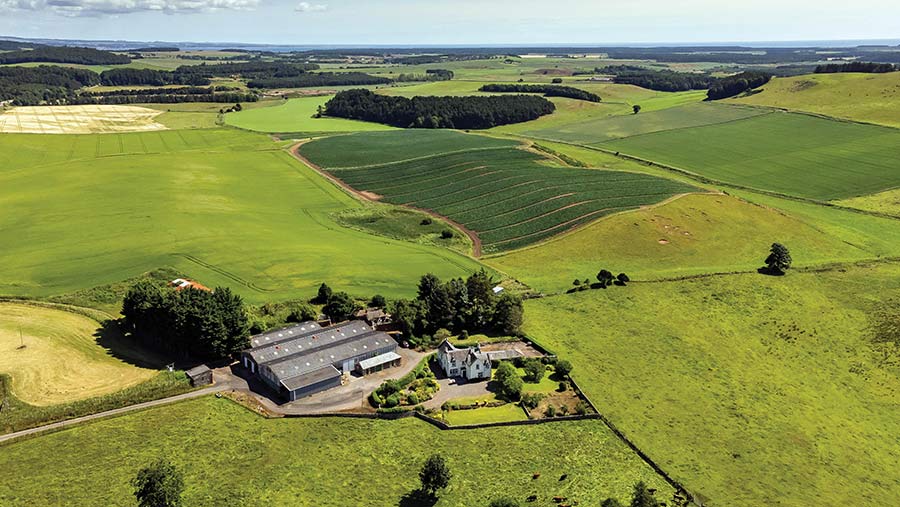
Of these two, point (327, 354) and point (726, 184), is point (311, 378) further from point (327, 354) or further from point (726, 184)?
point (726, 184)

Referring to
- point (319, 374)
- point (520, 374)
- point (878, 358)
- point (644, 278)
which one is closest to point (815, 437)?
point (878, 358)

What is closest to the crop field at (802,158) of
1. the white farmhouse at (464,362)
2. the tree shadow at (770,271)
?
the tree shadow at (770,271)

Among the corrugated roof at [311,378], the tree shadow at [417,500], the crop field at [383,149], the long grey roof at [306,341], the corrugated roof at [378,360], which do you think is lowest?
the tree shadow at [417,500]

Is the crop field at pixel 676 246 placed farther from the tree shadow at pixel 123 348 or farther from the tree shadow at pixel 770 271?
the tree shadow at pixel 123 348

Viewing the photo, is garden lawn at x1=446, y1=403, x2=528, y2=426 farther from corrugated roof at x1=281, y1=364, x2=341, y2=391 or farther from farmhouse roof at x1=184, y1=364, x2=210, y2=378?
farmhouse roof at x1=184, y1=364, x2=210, y2=378

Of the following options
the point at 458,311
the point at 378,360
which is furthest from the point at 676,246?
the point at 378,360

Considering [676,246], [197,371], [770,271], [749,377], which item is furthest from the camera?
[676,246]
